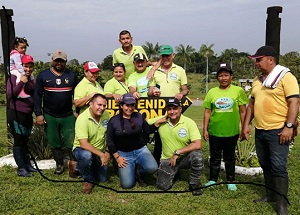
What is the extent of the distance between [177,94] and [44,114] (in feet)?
6.99

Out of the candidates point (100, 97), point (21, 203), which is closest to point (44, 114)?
point (100, 97)

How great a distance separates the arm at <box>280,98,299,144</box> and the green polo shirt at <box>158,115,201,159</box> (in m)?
1.37

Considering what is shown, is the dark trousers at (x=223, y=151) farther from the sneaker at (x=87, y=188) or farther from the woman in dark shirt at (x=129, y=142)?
the sneaker at (x=87, y=188)

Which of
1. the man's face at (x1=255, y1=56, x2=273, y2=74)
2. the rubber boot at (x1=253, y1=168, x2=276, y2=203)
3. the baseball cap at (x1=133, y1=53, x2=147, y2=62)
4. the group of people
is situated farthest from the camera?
the baseball cap at (x1=133, y1=53, x2=147, y2=62)

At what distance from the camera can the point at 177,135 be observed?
5.26m

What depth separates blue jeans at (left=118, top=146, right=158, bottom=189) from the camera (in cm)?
536

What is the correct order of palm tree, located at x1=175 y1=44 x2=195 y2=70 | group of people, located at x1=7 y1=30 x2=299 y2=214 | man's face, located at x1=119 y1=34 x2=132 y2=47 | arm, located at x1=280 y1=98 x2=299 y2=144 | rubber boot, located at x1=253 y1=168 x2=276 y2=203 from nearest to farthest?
arm, located at x1=280 y1=98 x2=299 y2=144, group of people, located at x1=7 y1=30 x2=299 y2=214, rubber boot, located at x1=253 y1=168 x2=276 y2=203, man's face, located at x1=119 y1=34 x2=132 y2=47, palm tree, located at x1=175 y1=44 x2=195 y2=70

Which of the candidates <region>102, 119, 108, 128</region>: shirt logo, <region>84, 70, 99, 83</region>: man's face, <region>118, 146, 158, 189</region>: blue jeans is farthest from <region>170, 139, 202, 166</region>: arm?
<region>84, 70, 99, 83</region>: man's face

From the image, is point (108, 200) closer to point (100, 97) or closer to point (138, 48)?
point (100, 97)

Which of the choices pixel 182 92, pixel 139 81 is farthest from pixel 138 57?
pixel 182 92

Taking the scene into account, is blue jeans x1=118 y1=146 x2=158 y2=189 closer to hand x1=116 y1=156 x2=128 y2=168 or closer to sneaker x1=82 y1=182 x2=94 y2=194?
hand x1=116 y1=156 x2=128 y2=168

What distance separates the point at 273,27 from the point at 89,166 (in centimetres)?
368

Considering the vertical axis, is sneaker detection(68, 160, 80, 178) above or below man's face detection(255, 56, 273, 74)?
below

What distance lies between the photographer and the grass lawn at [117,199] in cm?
441
